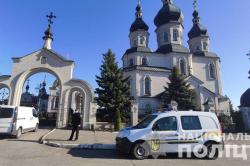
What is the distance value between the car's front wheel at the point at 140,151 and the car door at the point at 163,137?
304 mm

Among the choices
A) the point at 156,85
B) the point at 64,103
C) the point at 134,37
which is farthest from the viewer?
the point at 134,37

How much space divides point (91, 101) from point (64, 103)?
2.77 m

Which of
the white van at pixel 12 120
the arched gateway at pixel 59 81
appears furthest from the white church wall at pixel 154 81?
the white van at pixel 12 120

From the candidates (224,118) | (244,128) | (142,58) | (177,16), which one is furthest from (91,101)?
(177,16)

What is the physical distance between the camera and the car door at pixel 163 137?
28.0 ft

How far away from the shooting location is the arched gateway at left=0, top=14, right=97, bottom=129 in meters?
21.9

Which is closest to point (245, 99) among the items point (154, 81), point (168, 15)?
point (154, 81)

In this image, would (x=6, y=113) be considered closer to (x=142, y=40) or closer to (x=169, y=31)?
(x=142, y=40)

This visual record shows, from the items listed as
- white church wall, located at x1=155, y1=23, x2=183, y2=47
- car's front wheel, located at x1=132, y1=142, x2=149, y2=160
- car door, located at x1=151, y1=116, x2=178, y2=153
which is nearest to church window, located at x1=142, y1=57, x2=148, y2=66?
white church wall, located at x1=155, y1=23, x2=183, y2=47

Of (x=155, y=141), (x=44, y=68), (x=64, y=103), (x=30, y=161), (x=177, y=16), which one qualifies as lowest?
(x=30, y=161)

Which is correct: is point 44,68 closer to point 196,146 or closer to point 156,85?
point 196,146

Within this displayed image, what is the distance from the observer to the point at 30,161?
7395mm

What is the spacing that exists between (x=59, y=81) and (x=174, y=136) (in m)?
16.9

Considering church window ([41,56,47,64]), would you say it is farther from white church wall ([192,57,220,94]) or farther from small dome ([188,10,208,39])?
small dome ([188,10,208,39])
